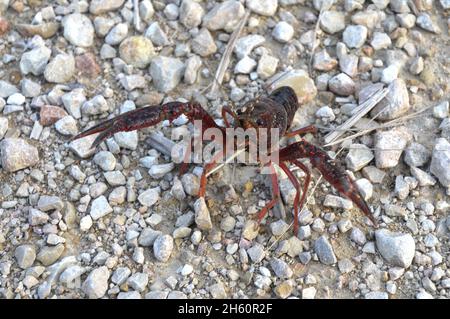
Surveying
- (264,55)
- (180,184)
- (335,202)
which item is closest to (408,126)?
(335,202)

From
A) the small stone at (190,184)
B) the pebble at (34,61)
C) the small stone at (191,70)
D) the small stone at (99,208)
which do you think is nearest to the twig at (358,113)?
the small stone at (190,184)

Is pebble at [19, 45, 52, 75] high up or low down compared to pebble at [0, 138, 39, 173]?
up

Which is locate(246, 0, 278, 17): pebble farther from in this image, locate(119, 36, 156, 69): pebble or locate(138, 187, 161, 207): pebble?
locate(138, 187, 161, 207): pebble

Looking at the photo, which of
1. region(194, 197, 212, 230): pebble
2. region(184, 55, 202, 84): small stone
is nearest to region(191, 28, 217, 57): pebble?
region(184, 55, 202, 84): small stone

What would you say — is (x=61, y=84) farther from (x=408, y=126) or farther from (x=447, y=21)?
(x=447, y=21)

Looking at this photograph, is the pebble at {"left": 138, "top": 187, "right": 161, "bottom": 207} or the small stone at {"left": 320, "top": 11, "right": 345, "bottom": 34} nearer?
the pebble at {"left": 138, "top": 187, "right": 161, "bottom": 207}

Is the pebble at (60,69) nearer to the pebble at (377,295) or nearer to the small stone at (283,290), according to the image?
the small stone at (283,290)
